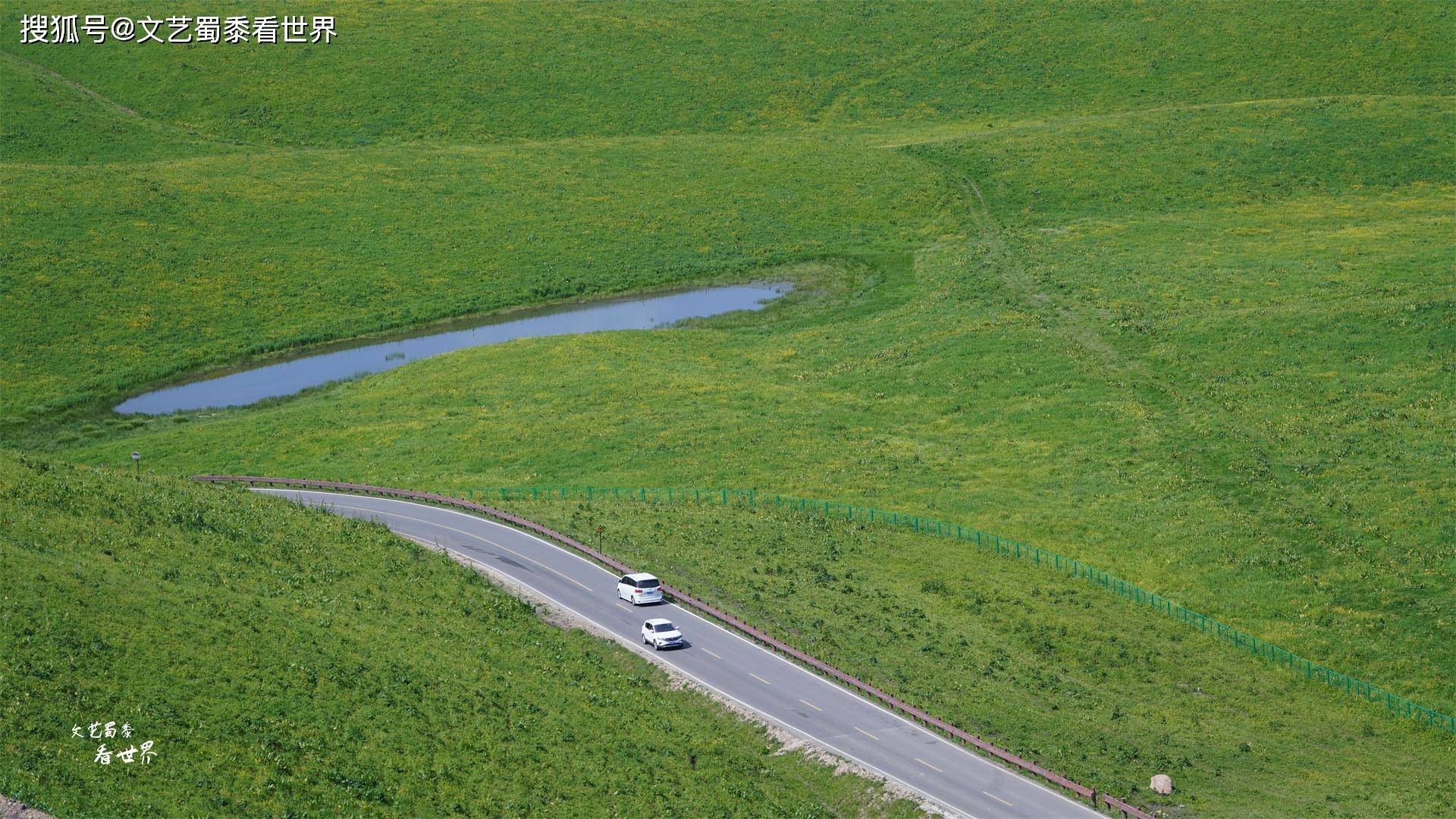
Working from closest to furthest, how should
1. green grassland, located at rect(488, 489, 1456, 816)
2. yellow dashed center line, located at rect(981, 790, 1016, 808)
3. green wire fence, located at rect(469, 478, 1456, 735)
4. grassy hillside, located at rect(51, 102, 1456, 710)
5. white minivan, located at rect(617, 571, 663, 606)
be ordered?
yellow dashed center line, located at rect(981, 790, 1016, 808) < green grassland, located at rect(488, 489, 1456, 816) < green wire fence, located at rect(469, 478, 1456, 735) < white minivan, located at rect(617, 571, 663, 606) < grassy hillside, located at rect(51, 102, 1456, 710)

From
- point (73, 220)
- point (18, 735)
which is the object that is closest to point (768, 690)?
point (18, 735)

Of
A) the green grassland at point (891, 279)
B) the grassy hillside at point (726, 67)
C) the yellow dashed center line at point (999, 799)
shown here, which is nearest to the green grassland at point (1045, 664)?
the green grassland at point (891, 279)

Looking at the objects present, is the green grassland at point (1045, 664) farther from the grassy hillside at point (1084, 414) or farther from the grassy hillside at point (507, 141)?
the grassy hillside at point (507, 141)

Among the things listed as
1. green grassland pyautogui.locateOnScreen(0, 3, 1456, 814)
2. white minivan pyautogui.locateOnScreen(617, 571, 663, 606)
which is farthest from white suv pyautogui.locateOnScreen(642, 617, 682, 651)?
green grassland pyautogui.locateOnScreen(0, 3, 1456, 814)

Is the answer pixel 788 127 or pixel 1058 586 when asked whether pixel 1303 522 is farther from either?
pixel 788 127

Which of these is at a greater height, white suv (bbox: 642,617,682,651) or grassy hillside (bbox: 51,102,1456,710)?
grassy hillside (bbox: 51,102,1456,710)

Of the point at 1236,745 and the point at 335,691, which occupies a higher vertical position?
the point at 335,691

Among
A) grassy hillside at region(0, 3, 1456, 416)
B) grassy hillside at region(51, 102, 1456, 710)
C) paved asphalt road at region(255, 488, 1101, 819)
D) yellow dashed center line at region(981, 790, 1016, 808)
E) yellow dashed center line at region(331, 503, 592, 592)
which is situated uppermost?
grassy hillside at region(0, 3, 1456, 416)

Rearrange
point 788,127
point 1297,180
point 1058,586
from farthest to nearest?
point 788,127 < point 1297,180 < point 1058,586

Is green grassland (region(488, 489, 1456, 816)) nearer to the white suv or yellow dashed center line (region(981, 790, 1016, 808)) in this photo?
yellow dashed center line (region(981, 790, 1016, 808))
